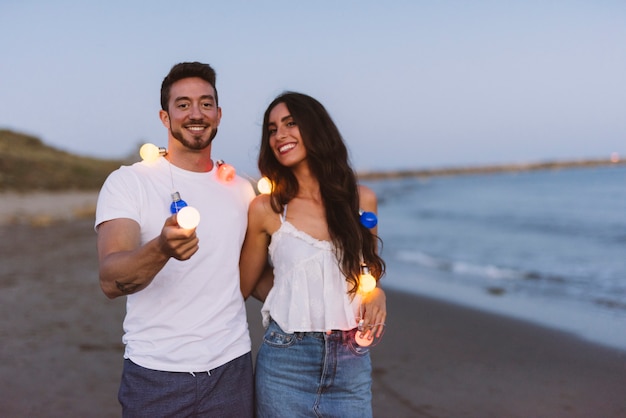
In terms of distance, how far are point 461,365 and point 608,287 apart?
630 cm

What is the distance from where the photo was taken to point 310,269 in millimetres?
3080

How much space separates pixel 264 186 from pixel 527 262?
40.4ft

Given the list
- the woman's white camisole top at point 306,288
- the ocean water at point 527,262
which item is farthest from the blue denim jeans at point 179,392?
the ocean water at point 527,262

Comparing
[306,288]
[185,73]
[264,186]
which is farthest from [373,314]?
[185,73]

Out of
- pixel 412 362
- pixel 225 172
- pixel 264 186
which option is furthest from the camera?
pixel 412 362

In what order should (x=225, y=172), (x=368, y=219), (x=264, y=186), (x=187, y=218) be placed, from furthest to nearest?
(x=264, y=186)
(x=368, y=219)
(x=225, y=172)
(x=187, y=218)

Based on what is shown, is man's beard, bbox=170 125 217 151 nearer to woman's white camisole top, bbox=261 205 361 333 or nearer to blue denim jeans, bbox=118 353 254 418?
woman's white camisole top, bbox=261 205 361 333

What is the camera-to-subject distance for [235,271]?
2945mm

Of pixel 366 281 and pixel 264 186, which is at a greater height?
pixel 264 186

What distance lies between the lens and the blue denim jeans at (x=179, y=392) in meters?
2.71

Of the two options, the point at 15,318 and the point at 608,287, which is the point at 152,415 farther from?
the point at 608,287

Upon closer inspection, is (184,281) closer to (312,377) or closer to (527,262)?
(312,377)

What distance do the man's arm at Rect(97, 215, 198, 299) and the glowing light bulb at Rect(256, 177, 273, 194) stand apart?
885mm

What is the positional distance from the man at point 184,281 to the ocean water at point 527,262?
5.98 m
